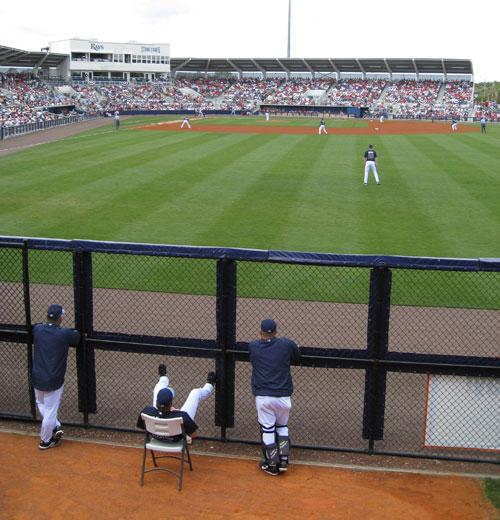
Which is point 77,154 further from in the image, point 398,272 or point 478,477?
point 478,477

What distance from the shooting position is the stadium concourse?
67.3 m

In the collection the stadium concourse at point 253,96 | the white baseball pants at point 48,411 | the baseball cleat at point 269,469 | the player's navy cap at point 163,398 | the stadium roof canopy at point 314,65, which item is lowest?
the baseball cleat at point 269,469

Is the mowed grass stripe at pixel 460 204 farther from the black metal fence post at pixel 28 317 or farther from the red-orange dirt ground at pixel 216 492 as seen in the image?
the black metal fence post at pixel 28 317

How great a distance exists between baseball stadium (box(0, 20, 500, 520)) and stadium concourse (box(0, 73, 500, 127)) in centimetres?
4064

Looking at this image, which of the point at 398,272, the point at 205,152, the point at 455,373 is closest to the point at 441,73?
the point at 205,152

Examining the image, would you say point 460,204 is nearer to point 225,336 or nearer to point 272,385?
point 225,336

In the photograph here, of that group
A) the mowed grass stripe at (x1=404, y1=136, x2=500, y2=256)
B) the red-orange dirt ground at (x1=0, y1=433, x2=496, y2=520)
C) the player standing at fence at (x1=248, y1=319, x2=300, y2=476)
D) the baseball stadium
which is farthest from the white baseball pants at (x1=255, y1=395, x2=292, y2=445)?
the mowed grass stripe at (x1=404, y1=136, x2=500, y2=256)

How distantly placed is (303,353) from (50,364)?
109 inches

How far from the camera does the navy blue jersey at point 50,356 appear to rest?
6.33m

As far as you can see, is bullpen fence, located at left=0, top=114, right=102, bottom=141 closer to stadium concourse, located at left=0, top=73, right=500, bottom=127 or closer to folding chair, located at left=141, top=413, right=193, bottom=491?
stadium concourse, located at left=0, top=73, right=500, bottom=127

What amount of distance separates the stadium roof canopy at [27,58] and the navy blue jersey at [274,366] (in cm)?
6626

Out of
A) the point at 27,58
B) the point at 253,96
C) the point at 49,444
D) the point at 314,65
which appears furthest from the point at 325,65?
the point at 49,444

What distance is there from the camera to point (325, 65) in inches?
3499

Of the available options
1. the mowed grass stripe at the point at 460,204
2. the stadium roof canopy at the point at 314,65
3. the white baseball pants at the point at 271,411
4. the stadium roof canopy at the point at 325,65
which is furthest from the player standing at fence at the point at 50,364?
the stadium roof canopy at the point at 325,65
